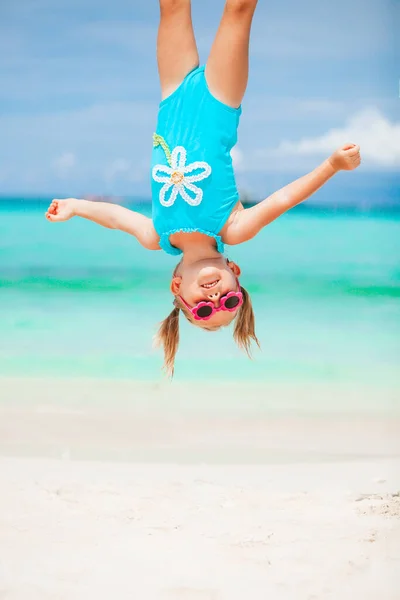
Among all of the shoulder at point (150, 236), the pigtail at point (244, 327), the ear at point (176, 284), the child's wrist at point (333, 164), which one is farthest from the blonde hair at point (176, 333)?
the child's wrist at point (333, 164)

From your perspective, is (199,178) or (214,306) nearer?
(199,178)

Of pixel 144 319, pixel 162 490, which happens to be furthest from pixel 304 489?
pixel 144 319

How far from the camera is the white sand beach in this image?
10.6ft

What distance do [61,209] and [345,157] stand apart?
2.74ft

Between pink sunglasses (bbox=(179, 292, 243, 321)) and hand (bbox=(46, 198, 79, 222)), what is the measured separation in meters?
0.43

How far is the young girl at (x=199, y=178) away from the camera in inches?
99.5

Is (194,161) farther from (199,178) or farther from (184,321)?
(184,321)

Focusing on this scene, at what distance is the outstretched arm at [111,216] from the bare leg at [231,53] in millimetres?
421

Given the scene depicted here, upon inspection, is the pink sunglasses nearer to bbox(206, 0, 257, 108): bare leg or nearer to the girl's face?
the girl's face

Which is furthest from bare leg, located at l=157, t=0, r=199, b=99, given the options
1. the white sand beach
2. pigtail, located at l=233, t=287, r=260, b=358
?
the white sand beach

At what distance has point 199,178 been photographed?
2.55 meters

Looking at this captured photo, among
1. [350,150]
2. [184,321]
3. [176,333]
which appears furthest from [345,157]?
[184,321]

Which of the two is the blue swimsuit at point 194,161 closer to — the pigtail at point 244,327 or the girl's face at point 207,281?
the girl's face at point 207,281

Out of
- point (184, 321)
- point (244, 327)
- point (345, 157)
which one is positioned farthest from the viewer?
point (184, 321)
